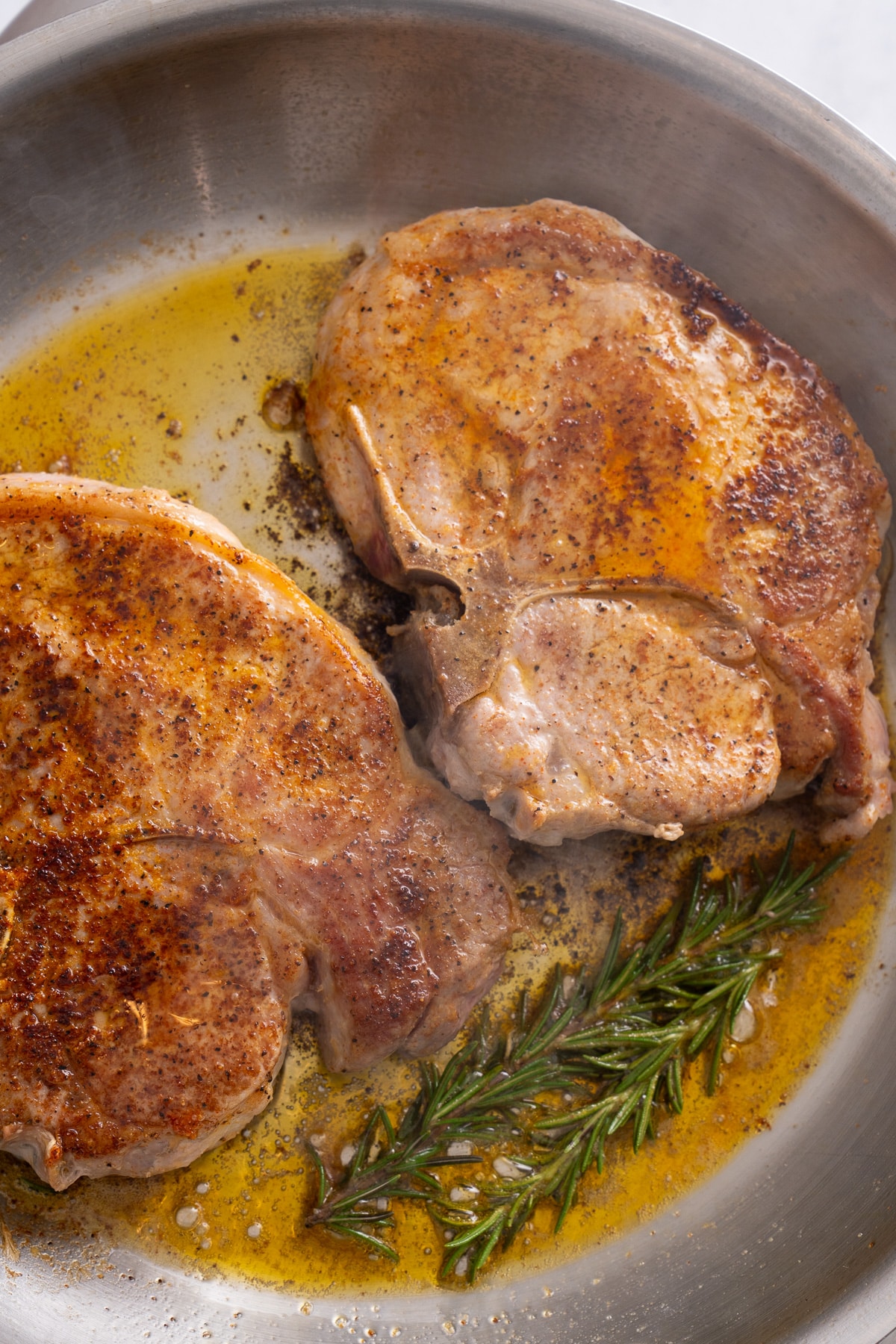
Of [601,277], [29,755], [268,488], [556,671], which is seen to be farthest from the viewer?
[268,488]

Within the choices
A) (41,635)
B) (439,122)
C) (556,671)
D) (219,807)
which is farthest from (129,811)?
(439,122)

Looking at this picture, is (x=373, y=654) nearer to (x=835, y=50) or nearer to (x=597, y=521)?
(x=597, y=521)

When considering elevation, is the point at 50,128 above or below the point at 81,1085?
above

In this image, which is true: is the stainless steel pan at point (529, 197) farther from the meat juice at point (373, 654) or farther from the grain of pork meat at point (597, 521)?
the grain of pork meat at point (597, 521)

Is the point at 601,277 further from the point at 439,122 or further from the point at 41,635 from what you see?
the point at 41,635

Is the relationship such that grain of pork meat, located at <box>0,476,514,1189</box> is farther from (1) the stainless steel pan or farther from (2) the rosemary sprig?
(1) the stainless steel pan

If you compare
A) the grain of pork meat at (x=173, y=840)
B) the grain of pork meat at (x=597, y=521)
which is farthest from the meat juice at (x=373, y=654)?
the grain of pork meat at (x=173, y=840)
